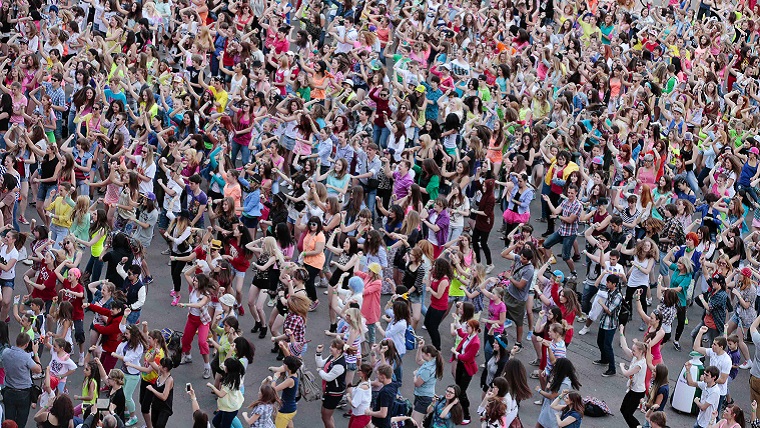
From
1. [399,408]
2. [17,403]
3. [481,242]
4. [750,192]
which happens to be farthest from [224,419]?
[750,192]

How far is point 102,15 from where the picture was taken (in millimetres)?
22359

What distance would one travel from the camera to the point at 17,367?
12.4m

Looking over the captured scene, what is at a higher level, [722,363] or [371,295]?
[722,363]

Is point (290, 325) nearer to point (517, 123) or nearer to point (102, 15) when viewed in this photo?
point (517, 123)

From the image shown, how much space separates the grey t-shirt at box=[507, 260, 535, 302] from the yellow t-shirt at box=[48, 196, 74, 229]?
18.6 ft

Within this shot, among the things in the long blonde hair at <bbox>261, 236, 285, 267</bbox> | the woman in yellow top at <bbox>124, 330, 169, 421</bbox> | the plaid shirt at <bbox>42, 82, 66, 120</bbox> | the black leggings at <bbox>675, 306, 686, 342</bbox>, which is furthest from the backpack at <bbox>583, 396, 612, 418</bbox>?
the plaid shirt at <bbox>42, 82, 66, 120</bbox>

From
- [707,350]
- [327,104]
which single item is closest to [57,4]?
[327,104]

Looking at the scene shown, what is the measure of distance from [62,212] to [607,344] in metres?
7.06

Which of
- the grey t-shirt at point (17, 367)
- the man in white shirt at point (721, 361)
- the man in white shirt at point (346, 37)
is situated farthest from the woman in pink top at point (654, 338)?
the man in white shirt at point (346, 37)

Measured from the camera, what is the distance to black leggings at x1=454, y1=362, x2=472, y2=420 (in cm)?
1330

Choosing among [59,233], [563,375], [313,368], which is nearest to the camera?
[563,375]

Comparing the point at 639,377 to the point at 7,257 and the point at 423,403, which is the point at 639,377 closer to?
the point at 423,403

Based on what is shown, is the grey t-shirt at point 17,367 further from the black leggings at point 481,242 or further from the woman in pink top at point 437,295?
the black leggings at point 481,242

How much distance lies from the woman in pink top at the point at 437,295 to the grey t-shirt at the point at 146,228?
383 cm
